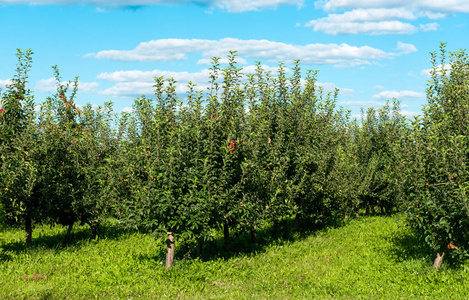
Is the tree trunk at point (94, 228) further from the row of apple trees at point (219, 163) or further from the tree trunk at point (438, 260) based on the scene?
the tree trunk at point (438, 260)

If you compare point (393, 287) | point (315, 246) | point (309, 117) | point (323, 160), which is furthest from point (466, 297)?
point (309, 117)

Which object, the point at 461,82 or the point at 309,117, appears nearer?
the point at 461,82

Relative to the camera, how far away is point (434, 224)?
32.6ft

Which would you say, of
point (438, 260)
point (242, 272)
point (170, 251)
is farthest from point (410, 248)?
point (170, 251)

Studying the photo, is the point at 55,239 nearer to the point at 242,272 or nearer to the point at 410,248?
the point at 242,272

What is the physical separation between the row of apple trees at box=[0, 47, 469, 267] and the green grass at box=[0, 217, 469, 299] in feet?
3.02

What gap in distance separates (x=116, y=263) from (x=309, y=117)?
8855 millimetres

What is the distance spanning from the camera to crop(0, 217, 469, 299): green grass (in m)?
Result: 9.80

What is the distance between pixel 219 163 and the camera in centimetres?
1082

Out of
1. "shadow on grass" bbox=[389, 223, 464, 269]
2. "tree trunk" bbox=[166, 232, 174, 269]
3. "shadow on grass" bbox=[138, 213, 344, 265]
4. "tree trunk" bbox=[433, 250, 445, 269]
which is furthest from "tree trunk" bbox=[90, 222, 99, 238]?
"tree trunk" bbox=[433, 250, 445, 269]

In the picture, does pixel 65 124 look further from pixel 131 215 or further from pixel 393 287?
pixel 393 287

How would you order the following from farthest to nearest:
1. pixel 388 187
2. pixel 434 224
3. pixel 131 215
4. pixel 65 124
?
pixel 388 187, pixel 65 124, pixel 131 215, pixel 434 224

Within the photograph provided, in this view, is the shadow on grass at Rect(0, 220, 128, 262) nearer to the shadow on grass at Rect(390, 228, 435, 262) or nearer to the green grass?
the green grass

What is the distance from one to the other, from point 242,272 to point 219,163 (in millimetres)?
3373
